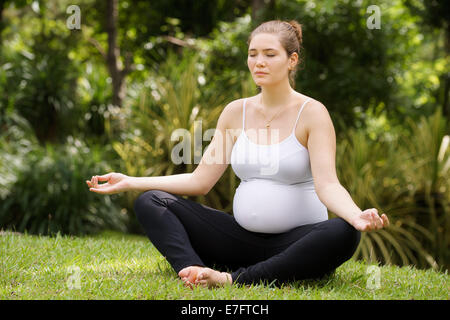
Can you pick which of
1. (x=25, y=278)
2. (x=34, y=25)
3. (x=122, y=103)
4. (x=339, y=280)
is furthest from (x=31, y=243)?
(x=34, y=25)

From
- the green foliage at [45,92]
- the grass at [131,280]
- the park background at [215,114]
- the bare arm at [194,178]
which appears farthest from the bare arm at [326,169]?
the green foliage at [45,92]

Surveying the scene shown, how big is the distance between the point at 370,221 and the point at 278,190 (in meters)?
0.56

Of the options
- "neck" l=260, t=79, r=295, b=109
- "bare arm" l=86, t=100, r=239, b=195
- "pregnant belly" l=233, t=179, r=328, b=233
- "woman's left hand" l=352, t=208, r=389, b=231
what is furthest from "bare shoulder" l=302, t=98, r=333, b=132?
"woman's left hand" l=352, t=208, r=389, b=231

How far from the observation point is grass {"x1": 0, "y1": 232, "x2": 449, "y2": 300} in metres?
2.22

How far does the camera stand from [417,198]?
5.21m

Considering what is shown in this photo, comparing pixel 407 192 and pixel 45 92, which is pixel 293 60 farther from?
pixel 45 92

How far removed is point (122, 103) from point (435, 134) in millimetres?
3872

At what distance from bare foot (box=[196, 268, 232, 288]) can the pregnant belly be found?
0.36m

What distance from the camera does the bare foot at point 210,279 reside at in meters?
2.30

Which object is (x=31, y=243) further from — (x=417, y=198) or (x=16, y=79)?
(x=16, y=79)

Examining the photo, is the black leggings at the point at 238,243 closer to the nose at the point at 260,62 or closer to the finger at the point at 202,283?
the finger at the point at 202,283

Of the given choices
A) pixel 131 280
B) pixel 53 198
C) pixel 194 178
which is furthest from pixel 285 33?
pixel 53 198

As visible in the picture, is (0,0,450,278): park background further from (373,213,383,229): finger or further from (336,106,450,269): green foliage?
(373,213,383,229): finger

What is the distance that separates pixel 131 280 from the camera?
2479 mm
